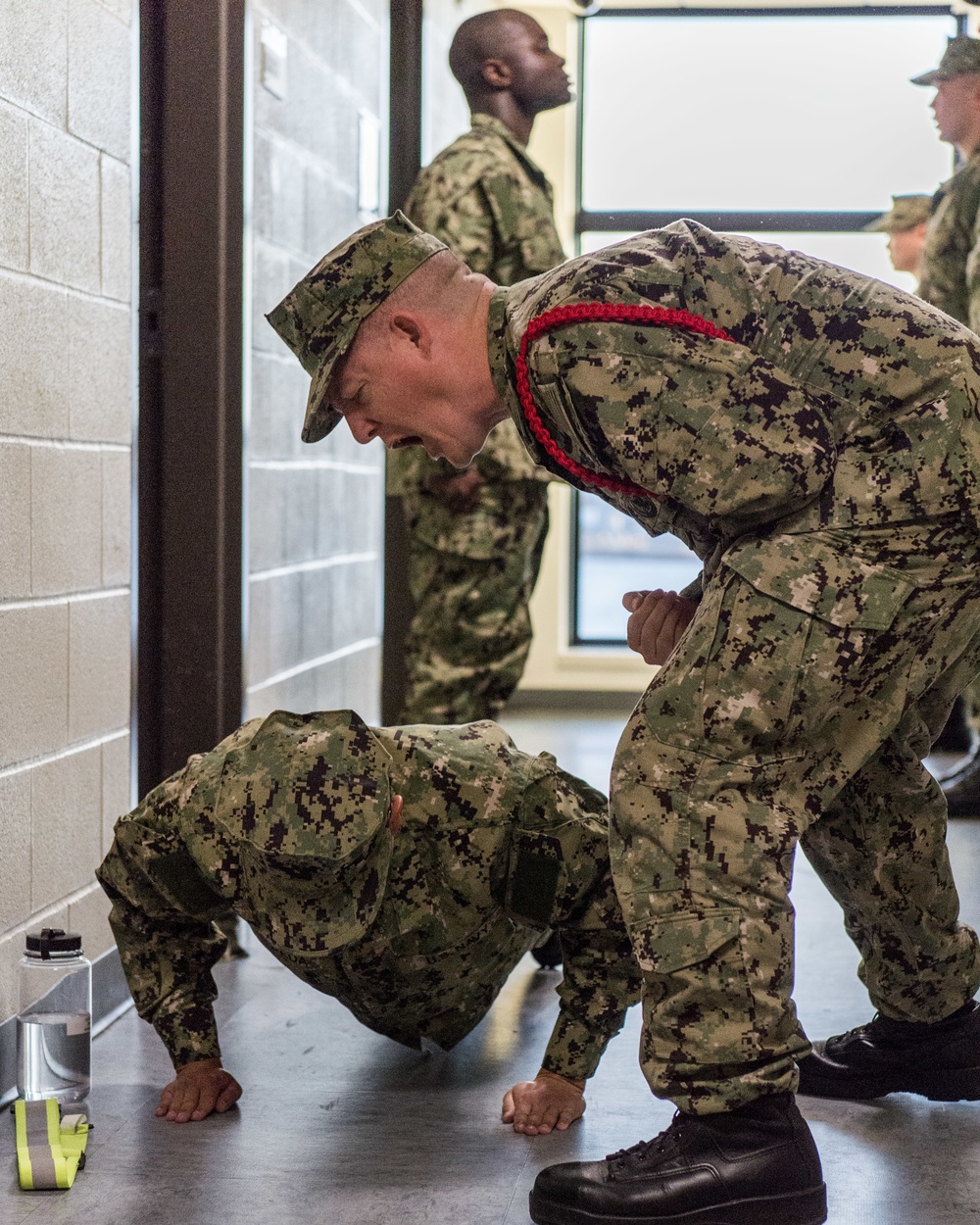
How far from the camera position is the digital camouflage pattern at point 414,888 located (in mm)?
1631

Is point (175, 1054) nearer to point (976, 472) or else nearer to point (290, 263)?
point (976, 472)

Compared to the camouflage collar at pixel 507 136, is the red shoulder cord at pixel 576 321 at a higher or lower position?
lower

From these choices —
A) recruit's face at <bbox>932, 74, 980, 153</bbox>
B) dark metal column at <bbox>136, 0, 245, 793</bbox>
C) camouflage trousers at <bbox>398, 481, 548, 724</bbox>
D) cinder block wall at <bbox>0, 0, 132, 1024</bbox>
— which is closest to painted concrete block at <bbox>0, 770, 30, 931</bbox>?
cinder block wall at <bbox>0, 0, 132, 1024</bbox>

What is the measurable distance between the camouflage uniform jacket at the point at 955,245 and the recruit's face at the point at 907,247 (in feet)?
1.49

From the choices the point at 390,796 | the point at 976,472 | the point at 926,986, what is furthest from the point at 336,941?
the point at 976,472

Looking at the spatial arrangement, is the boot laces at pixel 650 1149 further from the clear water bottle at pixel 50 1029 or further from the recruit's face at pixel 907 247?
the recruit's face at pixel 907 247

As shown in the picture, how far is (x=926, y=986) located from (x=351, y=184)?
250cm

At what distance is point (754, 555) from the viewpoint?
1353 millimetres

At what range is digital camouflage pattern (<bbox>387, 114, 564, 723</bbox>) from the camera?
2.97 meters

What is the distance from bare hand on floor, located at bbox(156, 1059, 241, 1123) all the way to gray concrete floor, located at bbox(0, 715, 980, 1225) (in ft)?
0.06

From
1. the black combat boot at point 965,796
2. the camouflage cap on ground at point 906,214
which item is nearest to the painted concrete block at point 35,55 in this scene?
the black combat boot at point 965,796

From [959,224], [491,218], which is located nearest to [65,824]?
[491,218]

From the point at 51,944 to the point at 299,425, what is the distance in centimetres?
155

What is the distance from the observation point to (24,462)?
1838 millimetres
